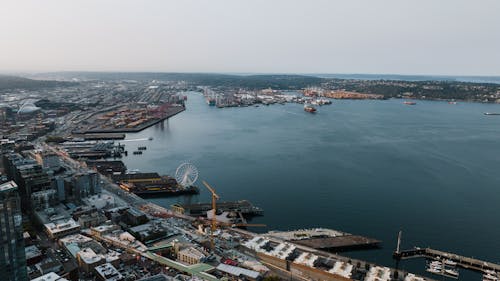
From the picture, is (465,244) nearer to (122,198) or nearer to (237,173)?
(237,173)

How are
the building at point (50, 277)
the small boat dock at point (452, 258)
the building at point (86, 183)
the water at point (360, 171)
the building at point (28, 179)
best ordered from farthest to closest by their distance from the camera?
the building at point (86, 183) → the water at point (360, 171) → the building at point (28, 179) → the small boat dock at point (452, 258) → the building at point (50, 277)

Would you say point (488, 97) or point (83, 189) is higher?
point (488, 97)

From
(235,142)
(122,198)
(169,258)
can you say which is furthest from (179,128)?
(169,258)

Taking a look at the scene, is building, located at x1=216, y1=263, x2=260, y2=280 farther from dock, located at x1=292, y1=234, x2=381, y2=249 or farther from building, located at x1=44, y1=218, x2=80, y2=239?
building, located at x1=44, y1=218, x2=80, y2=239

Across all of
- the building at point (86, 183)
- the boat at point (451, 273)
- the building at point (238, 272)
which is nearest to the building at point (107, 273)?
the building at point (238, 272)

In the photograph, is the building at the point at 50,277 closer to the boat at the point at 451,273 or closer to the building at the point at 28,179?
the building at the point at 28,179

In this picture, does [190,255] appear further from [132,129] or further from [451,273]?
[132,129]

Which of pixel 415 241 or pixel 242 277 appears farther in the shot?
pixel 415 241
